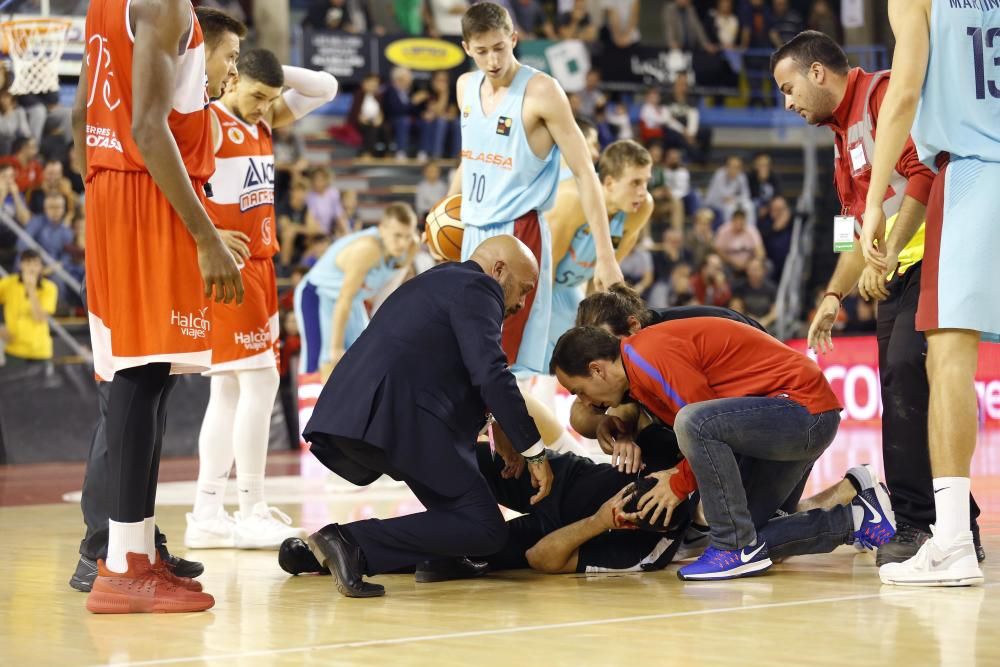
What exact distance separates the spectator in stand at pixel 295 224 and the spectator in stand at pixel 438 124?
7.84 ft

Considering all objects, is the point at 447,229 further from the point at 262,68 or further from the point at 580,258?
the point at 262,68

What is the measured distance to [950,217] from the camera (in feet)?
14.2

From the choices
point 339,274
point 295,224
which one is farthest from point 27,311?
point 339,274

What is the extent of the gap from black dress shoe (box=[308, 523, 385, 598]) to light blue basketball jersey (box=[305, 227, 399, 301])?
5.85 meters

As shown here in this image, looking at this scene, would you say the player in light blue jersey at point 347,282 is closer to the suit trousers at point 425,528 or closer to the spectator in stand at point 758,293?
the suit trousers at point 425,528

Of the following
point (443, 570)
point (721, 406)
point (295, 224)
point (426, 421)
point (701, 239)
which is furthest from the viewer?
point (701, 239)

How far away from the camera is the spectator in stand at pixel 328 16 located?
58.2 ft

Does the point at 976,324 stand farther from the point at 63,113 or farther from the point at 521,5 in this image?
the point at 521,5

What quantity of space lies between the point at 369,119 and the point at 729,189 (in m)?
4.95

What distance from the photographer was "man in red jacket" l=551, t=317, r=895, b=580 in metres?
4.58

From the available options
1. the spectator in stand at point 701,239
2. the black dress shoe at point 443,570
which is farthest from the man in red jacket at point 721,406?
the spectator in stand at point 701,239

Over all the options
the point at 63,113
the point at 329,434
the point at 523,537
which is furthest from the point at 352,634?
the point at 63,113

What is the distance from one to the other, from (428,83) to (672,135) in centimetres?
345

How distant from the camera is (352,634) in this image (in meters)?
3.67
